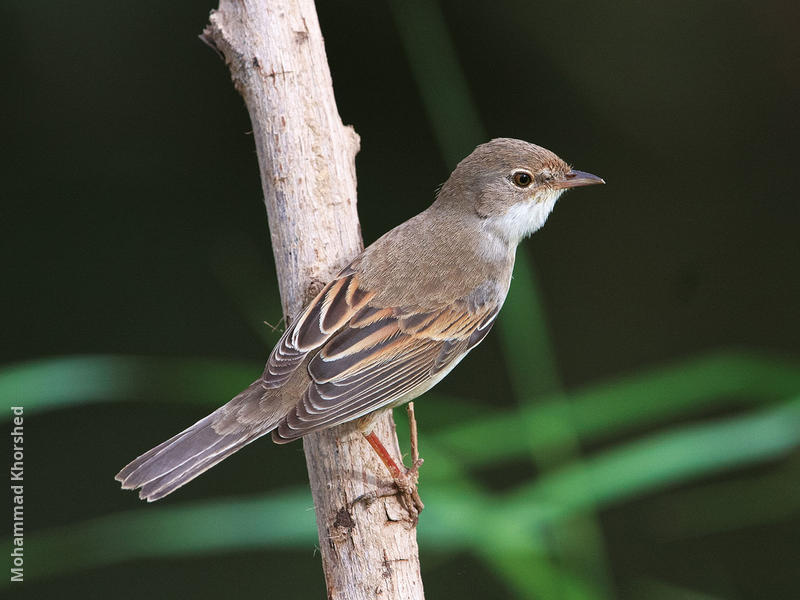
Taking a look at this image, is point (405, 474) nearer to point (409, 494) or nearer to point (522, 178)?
point (409, 494)

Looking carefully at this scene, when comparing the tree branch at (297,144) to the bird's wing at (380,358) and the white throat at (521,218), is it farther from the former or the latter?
the white throat at (521,218)

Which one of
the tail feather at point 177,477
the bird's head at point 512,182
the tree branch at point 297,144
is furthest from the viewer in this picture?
the bird's head at point 512,182

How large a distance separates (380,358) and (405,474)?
1.71 feet

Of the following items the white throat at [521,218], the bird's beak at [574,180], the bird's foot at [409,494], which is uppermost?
the bird's beak at [574,180]

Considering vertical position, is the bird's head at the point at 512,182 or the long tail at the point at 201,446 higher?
the bird's head at the point at 512,182

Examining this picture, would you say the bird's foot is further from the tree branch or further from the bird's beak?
the bird's beak

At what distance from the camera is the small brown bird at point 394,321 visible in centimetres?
275

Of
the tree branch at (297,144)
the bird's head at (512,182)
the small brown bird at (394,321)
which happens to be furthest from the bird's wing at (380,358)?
the bird's head at (512,182)

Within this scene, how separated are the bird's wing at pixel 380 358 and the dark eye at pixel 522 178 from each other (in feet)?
1.60

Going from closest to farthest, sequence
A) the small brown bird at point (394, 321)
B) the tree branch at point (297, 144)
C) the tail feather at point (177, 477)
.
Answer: the tail feather at point (177, 477) → the small brown bird at point (394, 321) → the tree branch at point (297, 144)

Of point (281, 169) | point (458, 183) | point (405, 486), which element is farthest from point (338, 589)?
point (458, 183)

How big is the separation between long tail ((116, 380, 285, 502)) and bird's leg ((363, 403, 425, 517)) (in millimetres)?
342

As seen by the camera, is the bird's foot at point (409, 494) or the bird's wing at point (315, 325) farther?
the bird's wing at point (315, 325)

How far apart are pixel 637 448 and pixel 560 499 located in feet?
1.21
